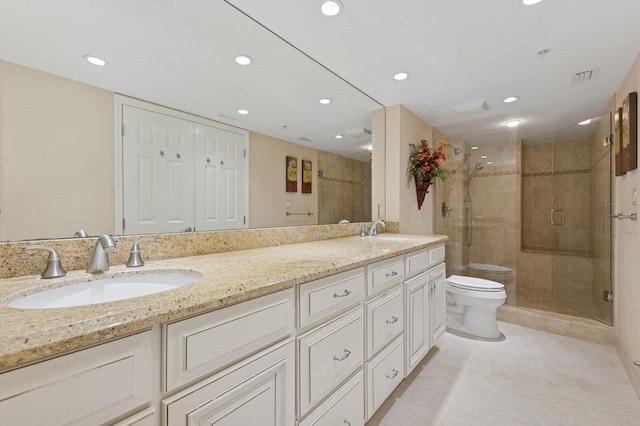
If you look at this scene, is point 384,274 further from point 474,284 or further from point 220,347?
point 474,284

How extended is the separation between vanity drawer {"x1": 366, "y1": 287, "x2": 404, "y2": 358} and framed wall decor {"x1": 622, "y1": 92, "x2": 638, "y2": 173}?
5.99 ft

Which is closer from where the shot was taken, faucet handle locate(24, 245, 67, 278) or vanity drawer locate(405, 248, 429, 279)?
faucet handle locate(24, 245, 67, 278)

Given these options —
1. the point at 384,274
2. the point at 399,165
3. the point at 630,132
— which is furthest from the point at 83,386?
the point at 630,132

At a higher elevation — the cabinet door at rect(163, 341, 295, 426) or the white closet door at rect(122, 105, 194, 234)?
the white closet door at rect(122, 105, 194, 234)

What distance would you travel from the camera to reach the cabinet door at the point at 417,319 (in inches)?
69.6

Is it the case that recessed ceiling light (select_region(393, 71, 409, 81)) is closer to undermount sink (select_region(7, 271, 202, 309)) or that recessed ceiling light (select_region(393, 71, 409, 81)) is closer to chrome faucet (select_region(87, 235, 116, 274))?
undermount sink (select_region(7, 271, 202, 309))

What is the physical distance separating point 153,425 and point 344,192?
6.36 feet

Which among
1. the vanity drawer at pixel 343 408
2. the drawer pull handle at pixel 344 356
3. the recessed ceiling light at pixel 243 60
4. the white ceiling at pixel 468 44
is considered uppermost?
the white ceiling at pixel 468 44

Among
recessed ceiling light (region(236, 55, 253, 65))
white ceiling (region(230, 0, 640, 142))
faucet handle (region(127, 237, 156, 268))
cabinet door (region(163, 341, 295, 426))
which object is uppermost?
white ceiling (region(230, 0, 640, 142))

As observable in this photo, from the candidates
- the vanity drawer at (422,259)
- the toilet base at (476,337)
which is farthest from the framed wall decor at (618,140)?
the toilet base at (476,337)

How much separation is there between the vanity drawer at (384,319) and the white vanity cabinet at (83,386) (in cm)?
101

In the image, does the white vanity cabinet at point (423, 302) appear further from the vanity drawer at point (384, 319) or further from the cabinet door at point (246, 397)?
the cabinet door at point (246, 397)

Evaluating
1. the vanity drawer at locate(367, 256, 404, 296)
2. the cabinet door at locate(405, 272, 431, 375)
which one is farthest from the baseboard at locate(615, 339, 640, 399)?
the vanity drawer at locate(367, 256, 404, 296)

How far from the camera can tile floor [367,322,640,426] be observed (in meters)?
1.56
